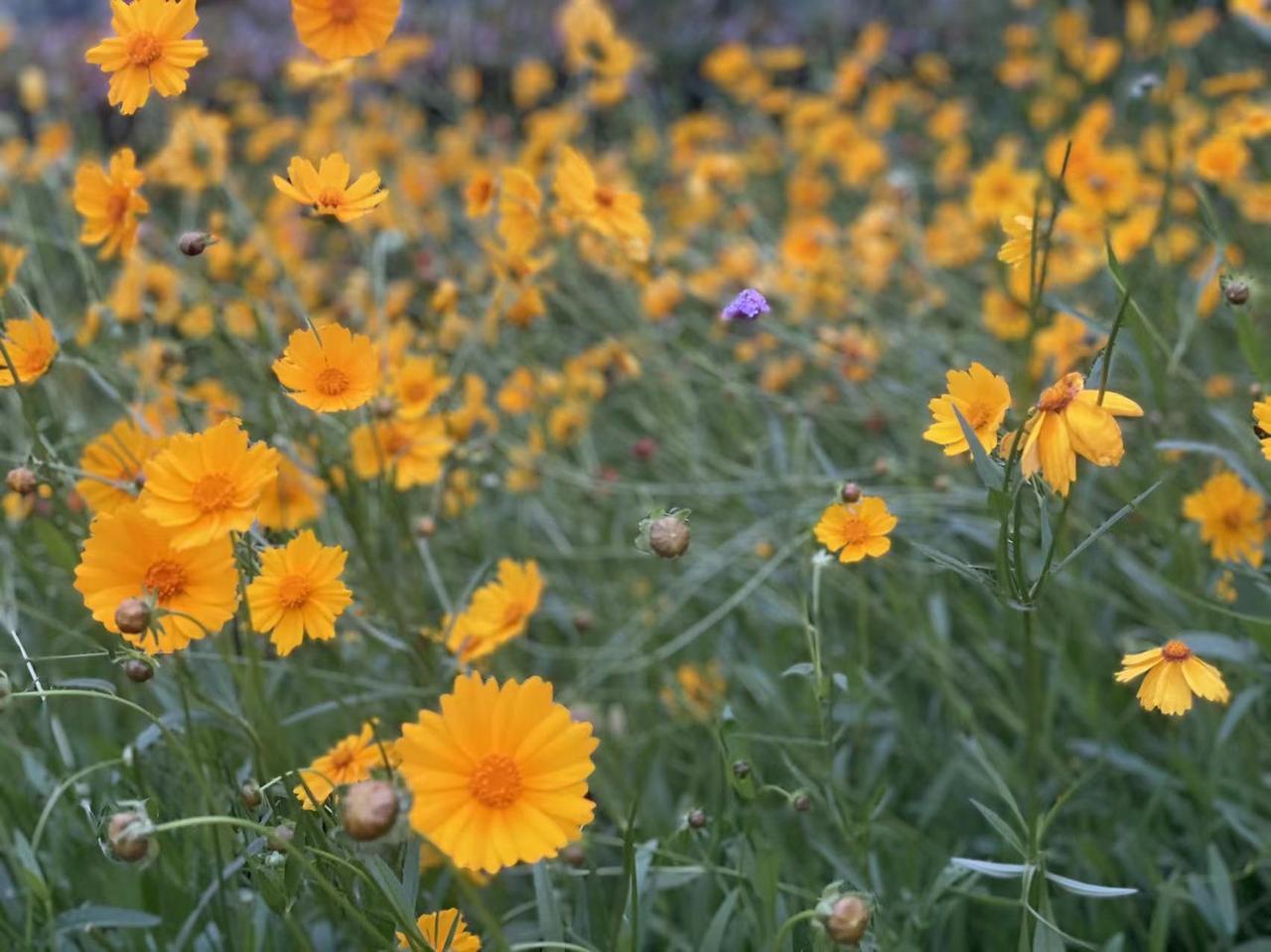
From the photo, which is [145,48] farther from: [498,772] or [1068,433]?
[1068,433]

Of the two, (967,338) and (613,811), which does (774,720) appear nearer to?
(613,811)

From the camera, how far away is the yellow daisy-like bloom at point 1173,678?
2.89ft

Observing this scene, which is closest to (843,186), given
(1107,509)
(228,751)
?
(1107,509)

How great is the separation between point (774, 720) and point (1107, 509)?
565 millimetres

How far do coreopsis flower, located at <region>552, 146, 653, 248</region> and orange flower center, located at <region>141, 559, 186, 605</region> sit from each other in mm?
597

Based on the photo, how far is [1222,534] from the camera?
1.28 meters

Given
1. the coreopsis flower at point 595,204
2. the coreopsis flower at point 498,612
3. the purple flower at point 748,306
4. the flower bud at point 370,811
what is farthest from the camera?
the coreopsis flower at point 595,204

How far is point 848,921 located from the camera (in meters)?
0.77

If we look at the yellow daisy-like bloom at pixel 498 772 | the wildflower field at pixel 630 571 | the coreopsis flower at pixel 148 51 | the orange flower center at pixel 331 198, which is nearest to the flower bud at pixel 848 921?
the wildflower field at pixel 630 571

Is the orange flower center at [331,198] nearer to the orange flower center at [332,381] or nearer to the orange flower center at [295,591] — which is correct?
the orange flower center at [332,381]

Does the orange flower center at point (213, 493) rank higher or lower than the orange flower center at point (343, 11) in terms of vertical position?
lower

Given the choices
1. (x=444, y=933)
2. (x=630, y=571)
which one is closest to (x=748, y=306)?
(x=444, y=933)

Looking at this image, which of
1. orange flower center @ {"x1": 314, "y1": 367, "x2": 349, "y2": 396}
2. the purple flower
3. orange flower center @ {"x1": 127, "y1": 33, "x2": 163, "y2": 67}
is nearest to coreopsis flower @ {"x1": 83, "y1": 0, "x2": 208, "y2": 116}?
orange flower center @ {"x1": 127, "y1": 33, "x2": 163, "y2": 67}

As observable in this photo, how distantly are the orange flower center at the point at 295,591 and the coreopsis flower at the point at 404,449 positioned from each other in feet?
1.40
